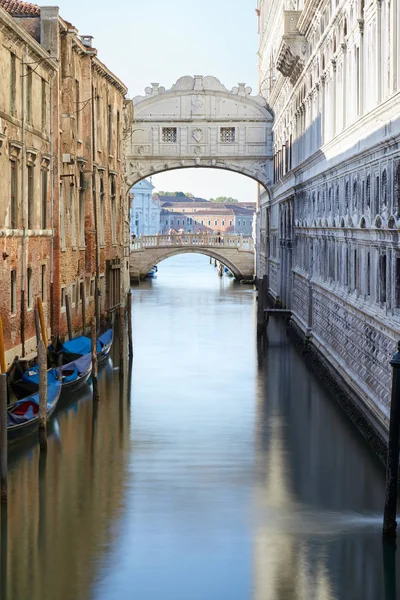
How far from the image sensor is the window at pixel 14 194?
1702cm

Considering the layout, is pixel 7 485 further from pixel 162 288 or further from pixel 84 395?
pixel 162 288

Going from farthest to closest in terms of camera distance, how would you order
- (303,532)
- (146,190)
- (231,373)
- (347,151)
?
(146,190), (231,373), (347,151), (303,532)

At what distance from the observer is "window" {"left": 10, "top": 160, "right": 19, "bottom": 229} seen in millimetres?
17016

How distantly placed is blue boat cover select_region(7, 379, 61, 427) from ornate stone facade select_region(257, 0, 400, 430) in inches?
156

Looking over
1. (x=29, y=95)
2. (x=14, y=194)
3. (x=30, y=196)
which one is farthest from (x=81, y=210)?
(x=14, y=194)

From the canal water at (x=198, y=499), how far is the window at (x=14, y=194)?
9.61 feet

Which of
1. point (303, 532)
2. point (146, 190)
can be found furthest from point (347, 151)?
point (146, 190)

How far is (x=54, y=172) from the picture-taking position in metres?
20.6

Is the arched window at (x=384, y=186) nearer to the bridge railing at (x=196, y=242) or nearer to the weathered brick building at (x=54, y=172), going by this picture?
the weathered brick building at (x=54, y=172)

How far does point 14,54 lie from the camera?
17.0 metres

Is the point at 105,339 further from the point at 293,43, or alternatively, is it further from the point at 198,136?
the point at 198,136

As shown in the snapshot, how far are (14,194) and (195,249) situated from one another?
29.1 metres

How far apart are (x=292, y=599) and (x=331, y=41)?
38.8 ft

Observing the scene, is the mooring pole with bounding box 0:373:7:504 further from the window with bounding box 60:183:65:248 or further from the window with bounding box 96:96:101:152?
the window with bounding box 96:96:101:152
